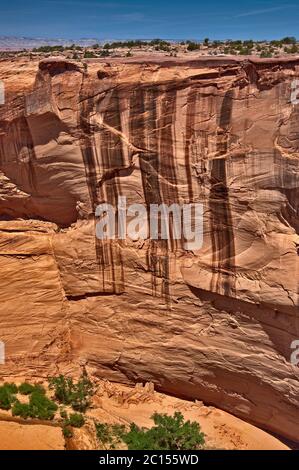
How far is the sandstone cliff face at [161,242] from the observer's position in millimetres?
10844

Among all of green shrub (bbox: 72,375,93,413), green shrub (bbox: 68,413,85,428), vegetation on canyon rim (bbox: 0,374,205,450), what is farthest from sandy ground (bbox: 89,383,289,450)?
green shrub (bbox: 68,413,85,428)

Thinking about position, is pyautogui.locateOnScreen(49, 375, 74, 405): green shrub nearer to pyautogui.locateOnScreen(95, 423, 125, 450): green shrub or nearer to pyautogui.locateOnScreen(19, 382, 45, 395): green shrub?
pyautogui.locateOnScreen(19, 382, 45, 395): green shrub

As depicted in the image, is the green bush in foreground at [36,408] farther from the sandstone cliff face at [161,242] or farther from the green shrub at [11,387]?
the sandstone cliff face at [161,242]

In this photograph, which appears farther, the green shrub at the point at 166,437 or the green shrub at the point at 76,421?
the green shrub at the point at 76,421

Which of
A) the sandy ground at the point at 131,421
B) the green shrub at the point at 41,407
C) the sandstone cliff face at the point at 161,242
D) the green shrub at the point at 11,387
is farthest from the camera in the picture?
the green shrub at the point at 11,387

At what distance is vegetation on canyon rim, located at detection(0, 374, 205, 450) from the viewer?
11117 mm

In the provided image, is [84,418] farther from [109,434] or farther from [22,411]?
[22,411]

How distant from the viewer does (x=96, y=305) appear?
521 inches

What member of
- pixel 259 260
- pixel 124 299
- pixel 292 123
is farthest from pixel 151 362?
pixel 292 123

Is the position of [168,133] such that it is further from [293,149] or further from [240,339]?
[240,339]

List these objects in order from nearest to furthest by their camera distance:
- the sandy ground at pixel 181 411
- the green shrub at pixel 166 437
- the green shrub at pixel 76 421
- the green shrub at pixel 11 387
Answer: the green shrub at pixel 166 437
the green shrub at pixel 76 421
the sandy ground at pixel 181 411
the green shrub at pixel 11 387

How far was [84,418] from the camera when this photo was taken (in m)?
A: 12.0

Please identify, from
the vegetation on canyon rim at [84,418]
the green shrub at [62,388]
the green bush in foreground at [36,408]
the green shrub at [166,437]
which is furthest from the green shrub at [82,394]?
the green shrub at [166,437]

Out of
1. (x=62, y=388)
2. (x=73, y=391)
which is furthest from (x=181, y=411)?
(x=62, y=388)
